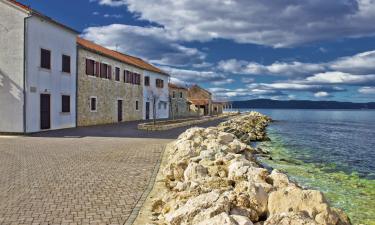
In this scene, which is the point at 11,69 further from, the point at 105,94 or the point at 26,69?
the point at 105,94

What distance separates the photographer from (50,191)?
754 cm

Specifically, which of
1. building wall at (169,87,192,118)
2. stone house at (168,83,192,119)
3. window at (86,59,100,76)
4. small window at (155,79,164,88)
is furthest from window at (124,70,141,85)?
building wall at (169,87,192,118)

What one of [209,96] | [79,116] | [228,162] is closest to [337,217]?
[228,162]

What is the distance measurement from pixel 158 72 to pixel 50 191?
38017 millimetres

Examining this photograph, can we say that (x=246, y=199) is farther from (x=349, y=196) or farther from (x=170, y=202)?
(x=349, y=196)

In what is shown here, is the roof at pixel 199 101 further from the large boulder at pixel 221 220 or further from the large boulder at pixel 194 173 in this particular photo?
the large boulder at pixel 221 220

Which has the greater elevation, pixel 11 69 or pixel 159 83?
pixel 159 83

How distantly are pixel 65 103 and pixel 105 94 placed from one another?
6.75 meters

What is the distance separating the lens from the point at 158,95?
44.6 m

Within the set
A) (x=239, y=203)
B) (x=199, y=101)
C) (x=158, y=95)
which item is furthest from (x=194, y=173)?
(x=199, y=101)

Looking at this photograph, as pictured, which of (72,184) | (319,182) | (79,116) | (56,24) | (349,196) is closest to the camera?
(72,184)

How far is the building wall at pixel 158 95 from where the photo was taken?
41.3m

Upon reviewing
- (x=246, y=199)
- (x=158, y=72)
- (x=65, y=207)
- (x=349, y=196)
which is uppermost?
(x=158, y=72)

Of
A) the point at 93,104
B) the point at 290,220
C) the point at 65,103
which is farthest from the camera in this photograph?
the point at 93,104
